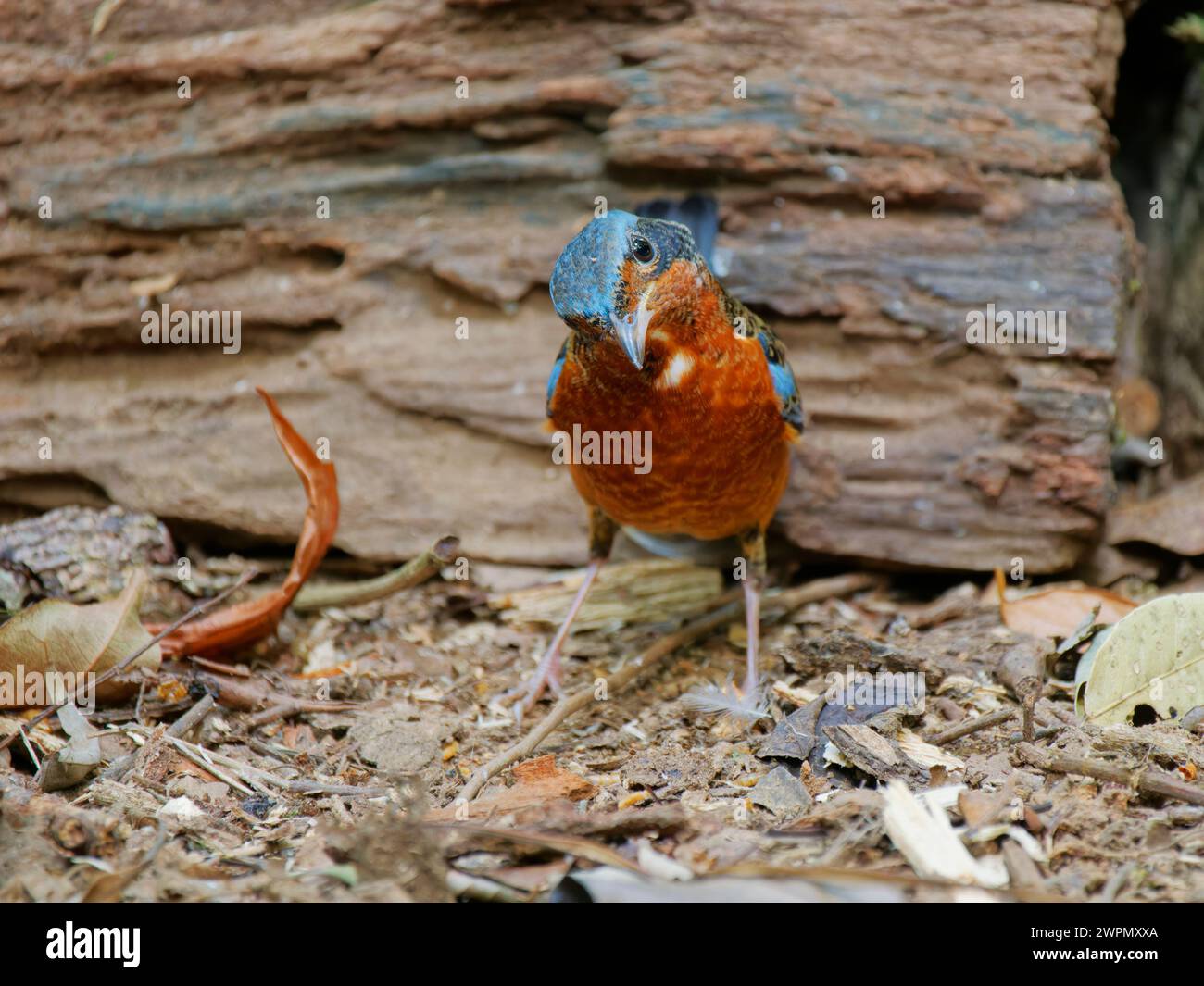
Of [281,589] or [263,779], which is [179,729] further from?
[281,589]

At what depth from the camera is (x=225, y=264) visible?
20.6ft

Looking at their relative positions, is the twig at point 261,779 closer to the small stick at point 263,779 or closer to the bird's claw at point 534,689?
the small stick at point 263,779

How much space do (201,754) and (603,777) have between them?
5.00ft

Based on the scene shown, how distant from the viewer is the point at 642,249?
15.0ft

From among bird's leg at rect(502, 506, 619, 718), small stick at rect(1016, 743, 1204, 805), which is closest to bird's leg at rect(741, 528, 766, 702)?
bird's leg at rect(502, 506, 619, 718)

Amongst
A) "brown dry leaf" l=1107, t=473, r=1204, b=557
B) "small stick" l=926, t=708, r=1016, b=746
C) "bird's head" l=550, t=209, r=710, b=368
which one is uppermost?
"bird's head" l=550, t=209, r=710, b=368

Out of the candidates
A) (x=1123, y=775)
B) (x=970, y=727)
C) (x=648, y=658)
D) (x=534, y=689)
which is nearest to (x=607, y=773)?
(x=534, y=689)

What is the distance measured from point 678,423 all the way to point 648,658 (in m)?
1.19

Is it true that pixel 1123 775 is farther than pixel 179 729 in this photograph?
No

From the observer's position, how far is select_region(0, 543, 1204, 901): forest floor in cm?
329

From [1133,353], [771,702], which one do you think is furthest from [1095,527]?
[771,702]

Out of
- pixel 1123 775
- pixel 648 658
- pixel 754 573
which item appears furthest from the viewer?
pixel 754 573

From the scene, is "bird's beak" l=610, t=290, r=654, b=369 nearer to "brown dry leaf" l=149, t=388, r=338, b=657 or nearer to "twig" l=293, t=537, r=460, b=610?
"twig" l=293, t=537, r=460, b=610

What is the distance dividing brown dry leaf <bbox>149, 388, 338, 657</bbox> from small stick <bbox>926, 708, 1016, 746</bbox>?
2873mm
